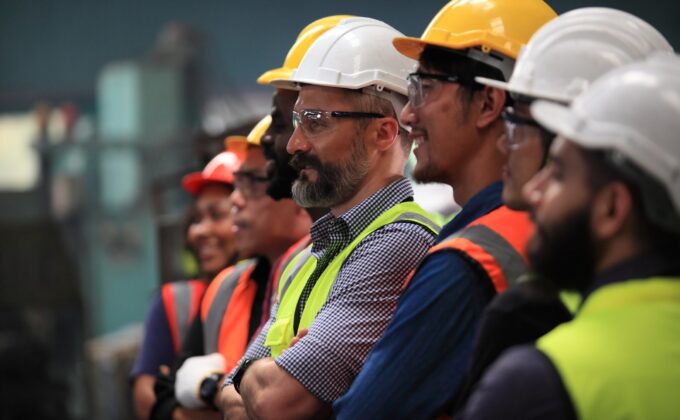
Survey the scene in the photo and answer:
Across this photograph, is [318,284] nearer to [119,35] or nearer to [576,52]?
[576,52]

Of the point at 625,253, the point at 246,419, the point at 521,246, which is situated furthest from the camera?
the point at 246,419

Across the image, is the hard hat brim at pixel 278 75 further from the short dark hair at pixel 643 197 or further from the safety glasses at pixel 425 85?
the short dark hair at pixel 643 197

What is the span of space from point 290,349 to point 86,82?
35.2 feet

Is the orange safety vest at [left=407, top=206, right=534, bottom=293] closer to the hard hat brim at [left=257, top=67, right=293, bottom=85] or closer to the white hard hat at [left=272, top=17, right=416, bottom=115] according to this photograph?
the white hard hat at [left=272, top=17, right=416, bottom=115]

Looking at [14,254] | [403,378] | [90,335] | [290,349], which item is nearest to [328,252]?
[290,349]

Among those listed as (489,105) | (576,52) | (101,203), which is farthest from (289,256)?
(101,203)

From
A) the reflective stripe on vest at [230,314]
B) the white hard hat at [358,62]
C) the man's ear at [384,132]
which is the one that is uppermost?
the white hard hat at [358,62]

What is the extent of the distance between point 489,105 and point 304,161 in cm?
75

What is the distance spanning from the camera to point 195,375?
4.04m

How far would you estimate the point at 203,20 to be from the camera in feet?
41.8

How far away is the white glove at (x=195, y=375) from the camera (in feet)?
13.2

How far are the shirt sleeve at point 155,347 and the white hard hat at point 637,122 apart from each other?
11.6 feet

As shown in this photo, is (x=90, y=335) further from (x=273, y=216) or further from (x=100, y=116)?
(x=273, y=216)

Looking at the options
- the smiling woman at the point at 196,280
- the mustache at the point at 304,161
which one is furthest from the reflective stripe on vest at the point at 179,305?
the mustache at the point at 304,161
